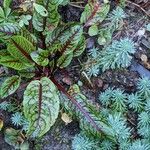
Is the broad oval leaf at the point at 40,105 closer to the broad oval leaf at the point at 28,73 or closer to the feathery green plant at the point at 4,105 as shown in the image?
the broad oval leaf at the point at 28,73

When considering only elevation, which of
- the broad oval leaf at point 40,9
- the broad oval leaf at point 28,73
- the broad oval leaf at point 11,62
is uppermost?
the broad oval leaf at point 40,9

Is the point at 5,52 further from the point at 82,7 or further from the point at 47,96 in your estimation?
the point at 82,7

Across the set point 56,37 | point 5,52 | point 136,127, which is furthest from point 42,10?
point 136,127

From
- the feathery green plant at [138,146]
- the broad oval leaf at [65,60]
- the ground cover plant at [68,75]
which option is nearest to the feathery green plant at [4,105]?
the ground cover plant at [68,75]

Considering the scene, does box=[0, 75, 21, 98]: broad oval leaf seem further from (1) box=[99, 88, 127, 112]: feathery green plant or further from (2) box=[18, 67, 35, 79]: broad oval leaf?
(1) box=[99, 88, 127, 112]: feathery green plant

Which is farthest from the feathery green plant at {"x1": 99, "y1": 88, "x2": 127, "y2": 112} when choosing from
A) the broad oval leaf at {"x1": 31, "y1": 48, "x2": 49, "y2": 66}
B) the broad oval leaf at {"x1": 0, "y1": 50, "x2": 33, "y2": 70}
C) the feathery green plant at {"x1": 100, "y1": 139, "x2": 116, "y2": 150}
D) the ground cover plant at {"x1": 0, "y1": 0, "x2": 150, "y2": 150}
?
the broad oval leaf at {"x1": 0, "y1": 50, "x2": 33, "y2": 70}

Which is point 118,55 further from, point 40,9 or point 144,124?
point 40,9
